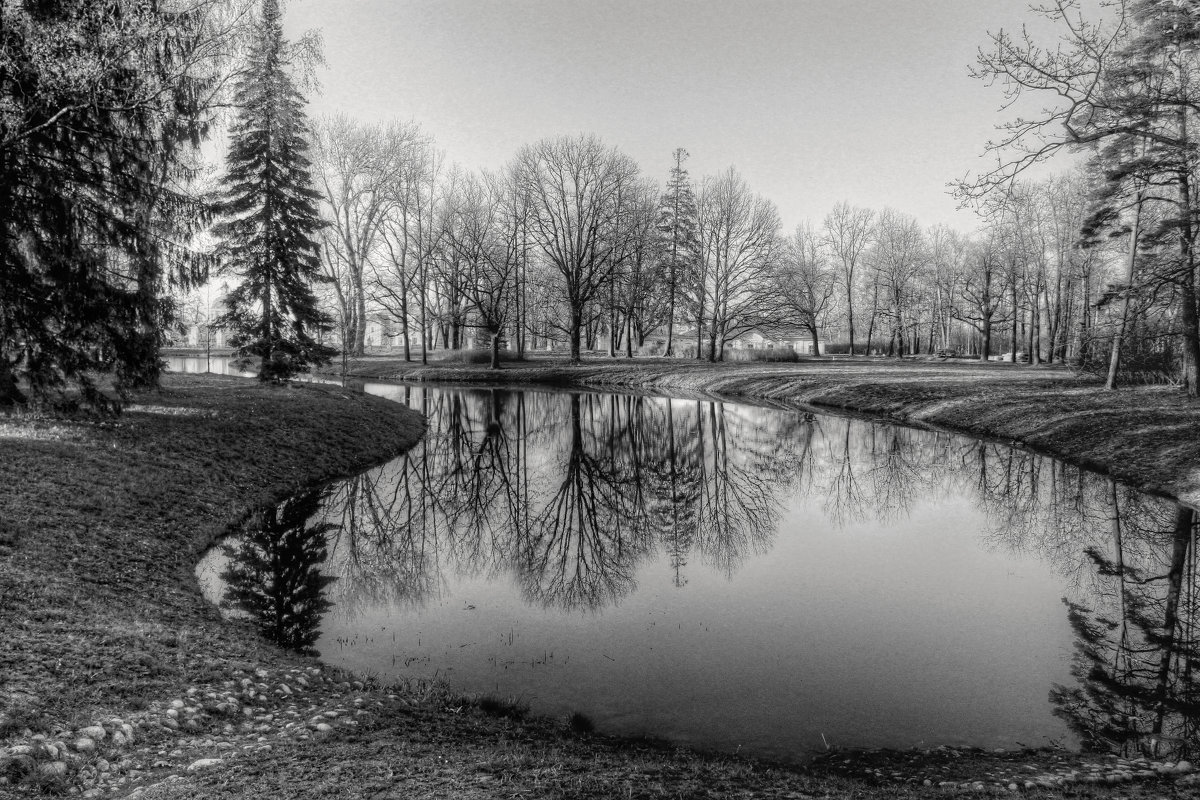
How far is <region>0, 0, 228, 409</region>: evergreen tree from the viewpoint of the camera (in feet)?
31.8

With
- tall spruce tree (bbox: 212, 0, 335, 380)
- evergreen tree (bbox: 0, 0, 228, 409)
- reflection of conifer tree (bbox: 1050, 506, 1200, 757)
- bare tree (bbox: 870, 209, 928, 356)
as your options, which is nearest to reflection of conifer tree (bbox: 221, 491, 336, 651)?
evergreen tree (bbox: 0, 0, 228, 409)

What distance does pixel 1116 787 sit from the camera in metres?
4.51

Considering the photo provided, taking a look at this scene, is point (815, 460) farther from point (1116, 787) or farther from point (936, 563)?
point (1116, 787)

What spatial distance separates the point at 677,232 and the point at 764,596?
47127 mm

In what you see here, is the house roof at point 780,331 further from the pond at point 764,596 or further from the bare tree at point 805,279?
the pond at point 764,596

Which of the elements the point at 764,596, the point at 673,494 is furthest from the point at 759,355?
the point at 764,596

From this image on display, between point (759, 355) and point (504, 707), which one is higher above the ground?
point (759, 355)

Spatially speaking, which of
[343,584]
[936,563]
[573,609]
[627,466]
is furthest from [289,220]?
[936,563]

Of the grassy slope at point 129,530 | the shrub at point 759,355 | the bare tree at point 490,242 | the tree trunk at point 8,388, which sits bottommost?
the grassy slope at point 129,530

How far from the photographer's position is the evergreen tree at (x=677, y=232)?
170 ft

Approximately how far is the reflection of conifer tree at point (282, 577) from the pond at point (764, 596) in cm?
4

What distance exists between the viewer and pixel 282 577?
9.26m

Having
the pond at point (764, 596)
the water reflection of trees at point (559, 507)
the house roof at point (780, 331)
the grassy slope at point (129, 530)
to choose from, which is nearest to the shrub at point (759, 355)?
the house roof at point (780, 331)

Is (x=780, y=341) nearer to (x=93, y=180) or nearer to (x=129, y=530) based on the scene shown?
(x=93, y=180)
